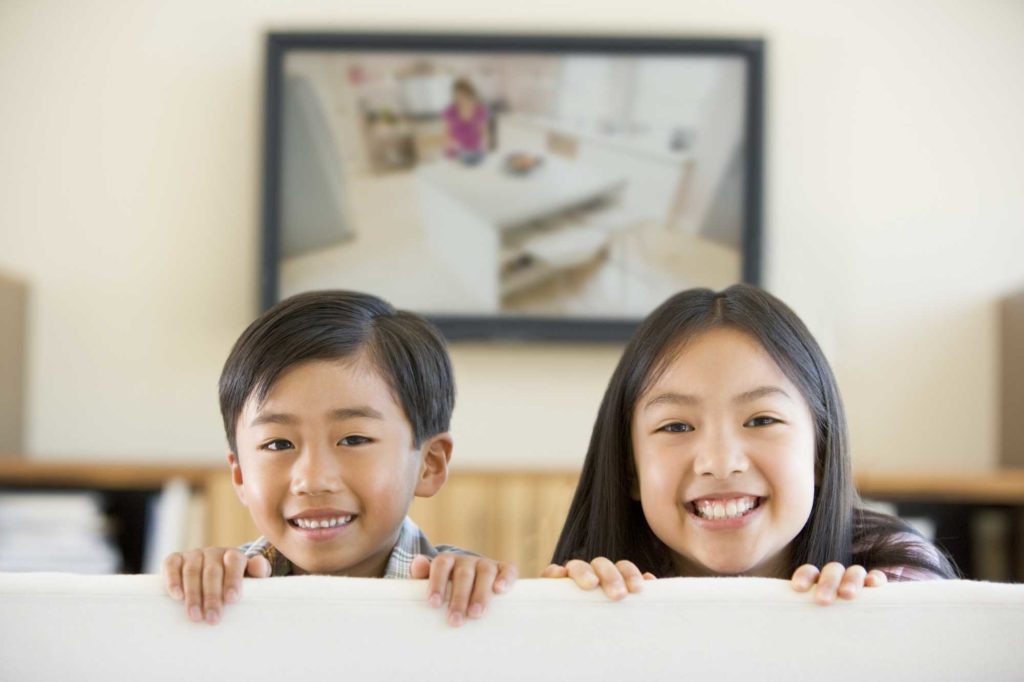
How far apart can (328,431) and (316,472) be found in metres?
0.05

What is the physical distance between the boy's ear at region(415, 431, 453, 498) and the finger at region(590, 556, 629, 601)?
0.55m

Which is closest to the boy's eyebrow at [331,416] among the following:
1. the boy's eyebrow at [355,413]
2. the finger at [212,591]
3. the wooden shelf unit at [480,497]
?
the boy's eyebrow at [355,413]

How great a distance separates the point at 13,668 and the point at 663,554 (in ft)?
2.71

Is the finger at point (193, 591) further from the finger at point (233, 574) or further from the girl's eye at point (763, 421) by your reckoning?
the girl's eye at point (763, 421)

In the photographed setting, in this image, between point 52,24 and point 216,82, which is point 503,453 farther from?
point 52,24

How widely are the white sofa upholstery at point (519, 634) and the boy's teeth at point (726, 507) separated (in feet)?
1.44

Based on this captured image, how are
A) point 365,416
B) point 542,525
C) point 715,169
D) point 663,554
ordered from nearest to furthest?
point 365,416 → point 663,554 → point 542,525 → point 715,169

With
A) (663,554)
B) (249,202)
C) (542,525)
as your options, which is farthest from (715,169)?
(663,554)

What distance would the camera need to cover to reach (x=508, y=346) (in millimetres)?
3043

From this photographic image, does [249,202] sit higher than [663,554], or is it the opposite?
[249,202]

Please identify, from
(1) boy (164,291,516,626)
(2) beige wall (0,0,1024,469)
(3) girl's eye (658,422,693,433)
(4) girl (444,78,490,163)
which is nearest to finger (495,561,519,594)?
(1) boy (164,291,516,626)

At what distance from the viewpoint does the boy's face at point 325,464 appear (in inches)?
47.1

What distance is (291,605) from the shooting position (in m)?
0.75

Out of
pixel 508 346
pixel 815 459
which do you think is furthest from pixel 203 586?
pixel 508 346
